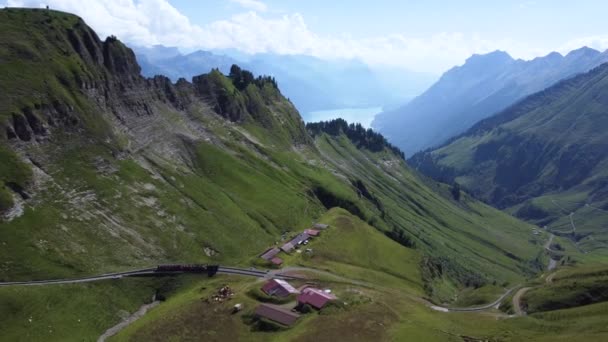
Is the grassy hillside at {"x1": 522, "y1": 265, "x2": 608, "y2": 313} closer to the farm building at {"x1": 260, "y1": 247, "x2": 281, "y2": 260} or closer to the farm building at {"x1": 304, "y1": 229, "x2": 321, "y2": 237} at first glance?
the farm building at {"x1": 260, "y1": 247, "x2": 281, "y2": 260}

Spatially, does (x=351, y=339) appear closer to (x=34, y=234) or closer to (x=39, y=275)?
(x=39, y=275)

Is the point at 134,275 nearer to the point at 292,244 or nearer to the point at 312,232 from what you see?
the point at 292,244

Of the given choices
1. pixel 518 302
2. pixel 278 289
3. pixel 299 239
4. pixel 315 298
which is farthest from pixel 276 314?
pixel 518 302

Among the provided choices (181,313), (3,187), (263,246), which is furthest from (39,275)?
(263,246)

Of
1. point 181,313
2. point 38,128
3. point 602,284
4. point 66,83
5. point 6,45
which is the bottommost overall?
point 181,313

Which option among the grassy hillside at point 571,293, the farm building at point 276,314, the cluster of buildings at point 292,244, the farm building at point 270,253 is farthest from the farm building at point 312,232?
the farm building at point 276,314

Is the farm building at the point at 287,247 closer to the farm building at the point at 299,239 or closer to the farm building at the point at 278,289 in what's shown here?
the farm building at the point at 299,239

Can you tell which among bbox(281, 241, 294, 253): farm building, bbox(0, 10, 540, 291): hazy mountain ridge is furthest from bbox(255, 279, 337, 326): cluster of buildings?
bbox(0, 10, 540, 291): hazy mountain ridge
